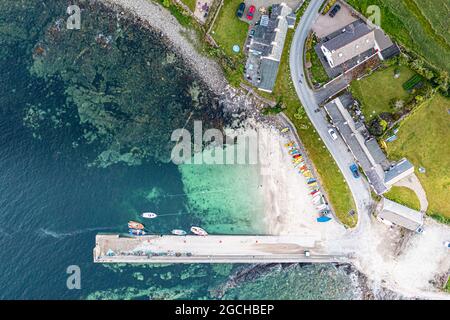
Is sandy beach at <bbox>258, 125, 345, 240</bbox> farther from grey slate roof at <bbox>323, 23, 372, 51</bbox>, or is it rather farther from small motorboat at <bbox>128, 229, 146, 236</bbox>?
small motorboat at <bbox>128, 229, 146, 236</bbox>

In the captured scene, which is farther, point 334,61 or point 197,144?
point 197,144

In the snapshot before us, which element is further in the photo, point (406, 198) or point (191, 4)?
point (191, 4)

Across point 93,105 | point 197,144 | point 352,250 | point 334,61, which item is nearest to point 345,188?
point 352,250

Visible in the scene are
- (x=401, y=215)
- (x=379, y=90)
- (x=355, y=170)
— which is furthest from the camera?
(x=355, y=170)

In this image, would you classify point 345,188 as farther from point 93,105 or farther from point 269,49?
point 93,105

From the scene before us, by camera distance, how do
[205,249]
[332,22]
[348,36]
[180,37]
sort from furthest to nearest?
1. [180,37]
2. [205,249]
3. [332,22]
4. [348,36]

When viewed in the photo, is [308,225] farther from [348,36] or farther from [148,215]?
[348,36]

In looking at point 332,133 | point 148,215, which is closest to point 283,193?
point 332,133

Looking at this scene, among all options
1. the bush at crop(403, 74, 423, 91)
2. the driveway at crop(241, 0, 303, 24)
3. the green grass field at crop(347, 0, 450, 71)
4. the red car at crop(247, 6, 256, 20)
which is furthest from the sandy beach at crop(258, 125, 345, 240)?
the green grass field at crop(347, 0, 450, 71)
